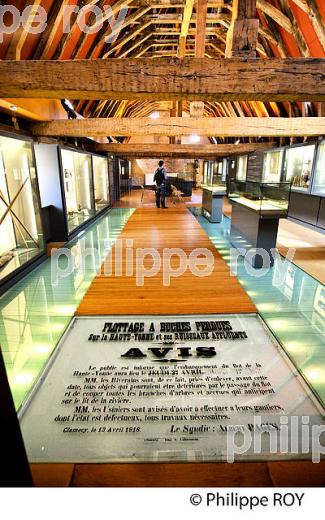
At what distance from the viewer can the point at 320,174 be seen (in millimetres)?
7699

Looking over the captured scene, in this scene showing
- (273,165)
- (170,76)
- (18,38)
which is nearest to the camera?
(170,76)

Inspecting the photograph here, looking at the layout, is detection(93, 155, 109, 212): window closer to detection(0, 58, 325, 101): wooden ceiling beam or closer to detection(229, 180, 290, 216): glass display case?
detection(229, 180, 290, 216): glass display case

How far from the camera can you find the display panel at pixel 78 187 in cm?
805

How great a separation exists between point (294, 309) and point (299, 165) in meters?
7.25

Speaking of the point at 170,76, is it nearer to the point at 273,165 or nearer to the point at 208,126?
the point at 208,126

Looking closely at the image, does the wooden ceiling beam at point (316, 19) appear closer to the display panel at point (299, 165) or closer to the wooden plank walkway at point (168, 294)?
the display panel at point (299, 165)

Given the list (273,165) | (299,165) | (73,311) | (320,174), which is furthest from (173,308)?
(273,165)

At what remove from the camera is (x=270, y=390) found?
2033mm

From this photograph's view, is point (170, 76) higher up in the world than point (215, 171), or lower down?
higher up

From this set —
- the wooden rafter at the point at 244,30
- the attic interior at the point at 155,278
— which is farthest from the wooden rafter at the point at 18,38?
the wooden rafter at the point at 244,30

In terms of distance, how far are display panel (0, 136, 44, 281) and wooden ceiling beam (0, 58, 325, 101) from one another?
230 cm

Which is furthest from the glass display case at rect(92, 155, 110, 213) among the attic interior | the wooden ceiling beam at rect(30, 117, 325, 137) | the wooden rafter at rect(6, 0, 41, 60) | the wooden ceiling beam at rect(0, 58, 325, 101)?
the wooden ceiling beam at rect(0, 58, 325, 101)

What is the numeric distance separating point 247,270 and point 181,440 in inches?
131

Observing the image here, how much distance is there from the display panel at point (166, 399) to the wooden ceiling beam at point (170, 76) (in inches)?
95.1
